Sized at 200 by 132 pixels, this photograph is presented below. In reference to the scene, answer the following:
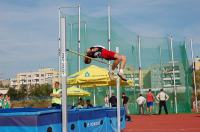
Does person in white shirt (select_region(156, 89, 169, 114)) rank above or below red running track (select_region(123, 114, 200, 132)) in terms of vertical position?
above

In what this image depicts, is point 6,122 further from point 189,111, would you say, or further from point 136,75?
point 189,111

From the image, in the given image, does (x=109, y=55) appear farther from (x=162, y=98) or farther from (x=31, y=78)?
(x=31, y=78)

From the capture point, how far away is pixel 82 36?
2198 cm

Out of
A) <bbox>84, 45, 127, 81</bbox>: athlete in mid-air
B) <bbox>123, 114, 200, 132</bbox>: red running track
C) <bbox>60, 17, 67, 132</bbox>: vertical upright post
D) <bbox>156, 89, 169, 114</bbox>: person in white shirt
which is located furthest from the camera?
<bbox>156, 89, 169, 114</bbox>: person in white shirt

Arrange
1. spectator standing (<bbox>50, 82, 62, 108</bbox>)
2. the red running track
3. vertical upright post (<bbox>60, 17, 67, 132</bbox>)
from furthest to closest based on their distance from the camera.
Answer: the red running track, spectator standing (<bbox>50, 82, 62, 108</bbox>), vertical upright post (<bbox>60, 17, 67, 132</bbox>)

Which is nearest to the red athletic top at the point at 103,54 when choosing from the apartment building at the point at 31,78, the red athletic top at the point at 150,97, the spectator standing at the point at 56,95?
the spectator standing at the point at 56,95

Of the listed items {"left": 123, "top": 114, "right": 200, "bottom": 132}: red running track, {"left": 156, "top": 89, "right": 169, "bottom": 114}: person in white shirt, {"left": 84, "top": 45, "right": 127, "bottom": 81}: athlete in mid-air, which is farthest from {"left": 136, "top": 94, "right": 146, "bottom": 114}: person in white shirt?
{"left": 84, "top": 45, "right": 127, "bottom": 81}: athlete in mid-air

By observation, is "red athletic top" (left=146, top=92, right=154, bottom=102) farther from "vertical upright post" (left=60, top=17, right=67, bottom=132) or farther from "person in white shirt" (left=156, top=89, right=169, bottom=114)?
"vertical upright post" (left=60, top=17, right=67, bottom=132)

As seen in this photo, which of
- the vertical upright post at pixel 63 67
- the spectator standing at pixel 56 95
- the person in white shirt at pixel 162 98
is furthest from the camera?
the person in white shirt at pixel 162 98

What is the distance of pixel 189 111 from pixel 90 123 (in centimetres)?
1503

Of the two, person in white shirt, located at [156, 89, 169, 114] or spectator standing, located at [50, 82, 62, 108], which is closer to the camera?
spectator standing, located at [50, 82, 62, 108]

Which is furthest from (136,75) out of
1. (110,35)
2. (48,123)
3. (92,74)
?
(48,123)

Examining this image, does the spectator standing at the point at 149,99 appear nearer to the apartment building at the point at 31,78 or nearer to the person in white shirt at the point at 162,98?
the person in white shirt at the point at 162,98

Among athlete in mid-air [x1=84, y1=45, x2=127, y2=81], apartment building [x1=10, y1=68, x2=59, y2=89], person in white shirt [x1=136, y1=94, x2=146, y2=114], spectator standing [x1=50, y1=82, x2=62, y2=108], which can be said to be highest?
apartment building [x1=10, y1=68, x2=59, y2=89]
